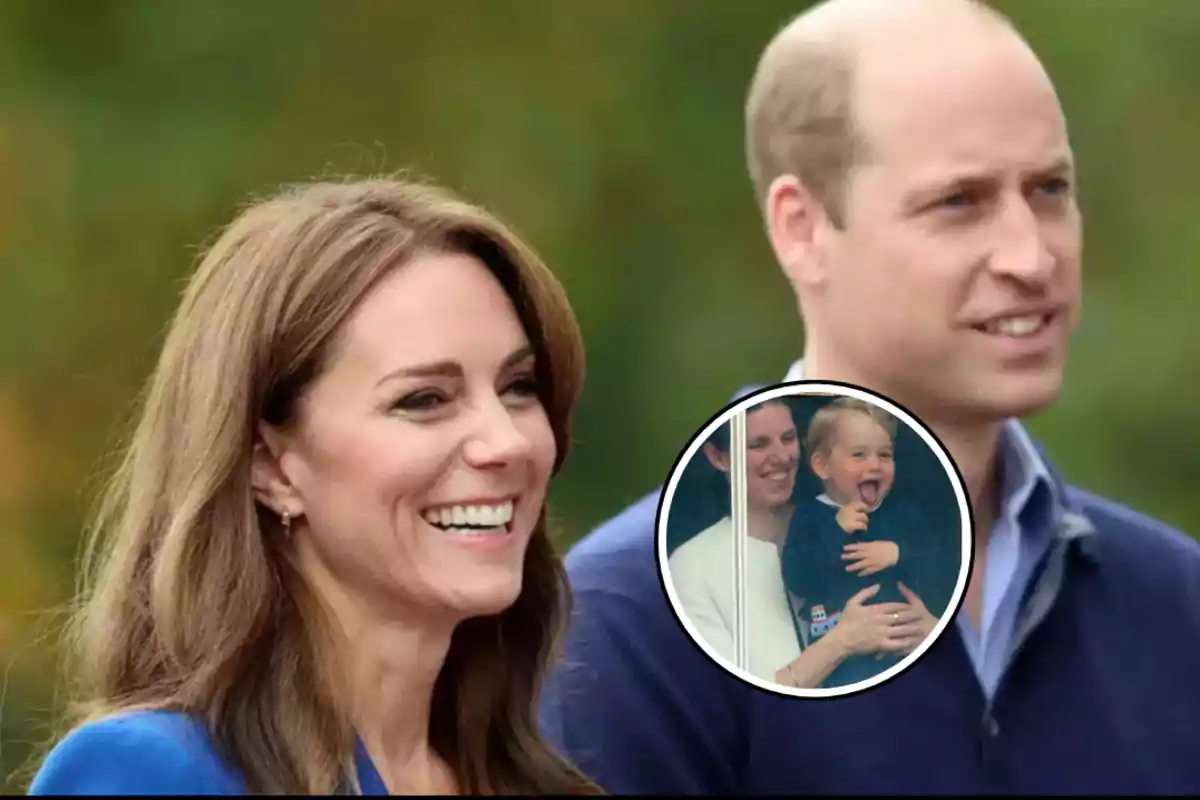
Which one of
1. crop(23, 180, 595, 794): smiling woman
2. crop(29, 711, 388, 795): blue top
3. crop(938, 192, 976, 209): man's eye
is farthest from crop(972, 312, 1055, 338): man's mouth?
crop(29, 711, 388, 795): blue top

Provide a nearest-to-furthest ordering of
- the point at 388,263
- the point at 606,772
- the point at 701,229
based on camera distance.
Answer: the point at 388,263
the point at 606,772
the point at 701,229

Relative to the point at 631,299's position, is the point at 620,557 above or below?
below

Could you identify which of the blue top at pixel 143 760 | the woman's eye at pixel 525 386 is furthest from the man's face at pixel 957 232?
the blue top at pixel 143 760

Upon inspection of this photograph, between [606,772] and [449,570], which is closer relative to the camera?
[449,570]

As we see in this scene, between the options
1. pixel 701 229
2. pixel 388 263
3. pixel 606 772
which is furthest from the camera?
pixel 701 229

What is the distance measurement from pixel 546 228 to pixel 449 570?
1.29ft

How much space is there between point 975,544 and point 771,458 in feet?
0.68

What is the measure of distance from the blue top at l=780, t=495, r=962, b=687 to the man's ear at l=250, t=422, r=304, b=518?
1.37 ft

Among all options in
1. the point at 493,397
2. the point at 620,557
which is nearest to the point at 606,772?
the point at 620,557

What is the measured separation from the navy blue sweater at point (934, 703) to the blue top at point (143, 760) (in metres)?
0.32

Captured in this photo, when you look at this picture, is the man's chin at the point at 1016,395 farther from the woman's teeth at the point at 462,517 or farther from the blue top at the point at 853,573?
the woman's teeth at the point at 462,517

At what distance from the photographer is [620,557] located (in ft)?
4.26

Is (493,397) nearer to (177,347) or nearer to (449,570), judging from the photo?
(449,570)

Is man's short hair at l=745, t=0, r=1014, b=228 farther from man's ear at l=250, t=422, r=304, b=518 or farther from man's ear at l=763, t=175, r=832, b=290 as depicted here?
→ man's ear at l=250, t=422, r=304, b=518
